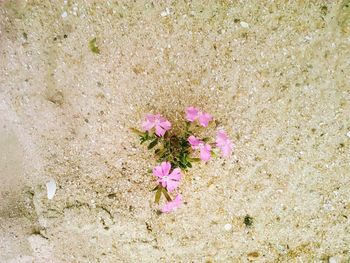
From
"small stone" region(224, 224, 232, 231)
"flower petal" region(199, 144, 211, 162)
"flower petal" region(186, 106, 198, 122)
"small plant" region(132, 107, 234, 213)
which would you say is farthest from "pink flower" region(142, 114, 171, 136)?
"small stone" region(224, 224, 232, 231)

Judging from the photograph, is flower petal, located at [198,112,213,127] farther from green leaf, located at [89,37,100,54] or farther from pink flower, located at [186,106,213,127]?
green leaf, located at [89,37,100,54]

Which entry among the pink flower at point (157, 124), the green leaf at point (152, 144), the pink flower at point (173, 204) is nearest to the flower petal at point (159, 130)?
the pink flower at point (157, 124)

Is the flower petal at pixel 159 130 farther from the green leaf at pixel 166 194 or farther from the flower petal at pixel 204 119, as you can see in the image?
the green leaf at pixel 166 194

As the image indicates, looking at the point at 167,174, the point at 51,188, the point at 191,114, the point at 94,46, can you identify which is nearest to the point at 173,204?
the point at 167,174

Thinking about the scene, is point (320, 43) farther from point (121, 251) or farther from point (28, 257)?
point (28, 257)

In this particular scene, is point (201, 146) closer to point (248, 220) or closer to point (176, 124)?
point (176, 124)

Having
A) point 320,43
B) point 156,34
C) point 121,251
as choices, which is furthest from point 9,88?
point 320,43
